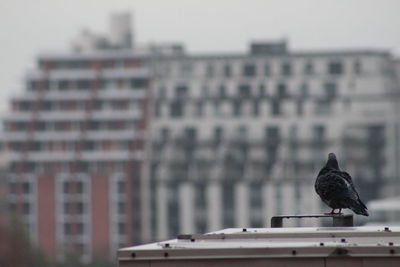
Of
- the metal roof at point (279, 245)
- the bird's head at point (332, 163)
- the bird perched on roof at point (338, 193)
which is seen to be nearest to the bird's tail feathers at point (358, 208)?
the bird perched on roof at point (338, 193)

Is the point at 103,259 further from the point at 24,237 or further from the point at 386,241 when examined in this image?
the point at 386,241

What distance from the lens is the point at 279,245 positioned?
1574 centimetres

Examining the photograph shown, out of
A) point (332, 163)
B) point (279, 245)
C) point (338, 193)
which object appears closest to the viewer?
point (279, 245)

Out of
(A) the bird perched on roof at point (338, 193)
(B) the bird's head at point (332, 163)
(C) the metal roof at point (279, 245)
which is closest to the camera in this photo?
(C) the metal roof at point (279, 245)

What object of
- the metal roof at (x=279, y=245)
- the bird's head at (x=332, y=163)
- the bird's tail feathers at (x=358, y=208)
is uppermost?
the bird's head at (x=332, y=163)

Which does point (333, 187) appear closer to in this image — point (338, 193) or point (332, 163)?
point (338, 193)

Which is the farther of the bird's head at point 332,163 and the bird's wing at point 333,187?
the bird's head at point 332,163

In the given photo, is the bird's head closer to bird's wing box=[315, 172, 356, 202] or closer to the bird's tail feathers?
bird's wing box=[315, 172, 356, 202]

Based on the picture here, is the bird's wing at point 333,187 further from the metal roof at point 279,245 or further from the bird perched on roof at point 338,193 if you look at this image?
the metal roof at point 279,245

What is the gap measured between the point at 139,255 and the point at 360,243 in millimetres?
1717

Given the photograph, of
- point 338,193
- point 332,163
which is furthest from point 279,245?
point 332,163

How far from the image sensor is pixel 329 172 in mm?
18297

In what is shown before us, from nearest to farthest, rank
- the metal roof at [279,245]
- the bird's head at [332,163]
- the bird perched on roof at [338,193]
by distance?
the metal roof at [279,245] → the bird perched on roof at [338,193] → the bird's head at [332,163]

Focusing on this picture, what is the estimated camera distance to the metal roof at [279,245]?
1534 cm
